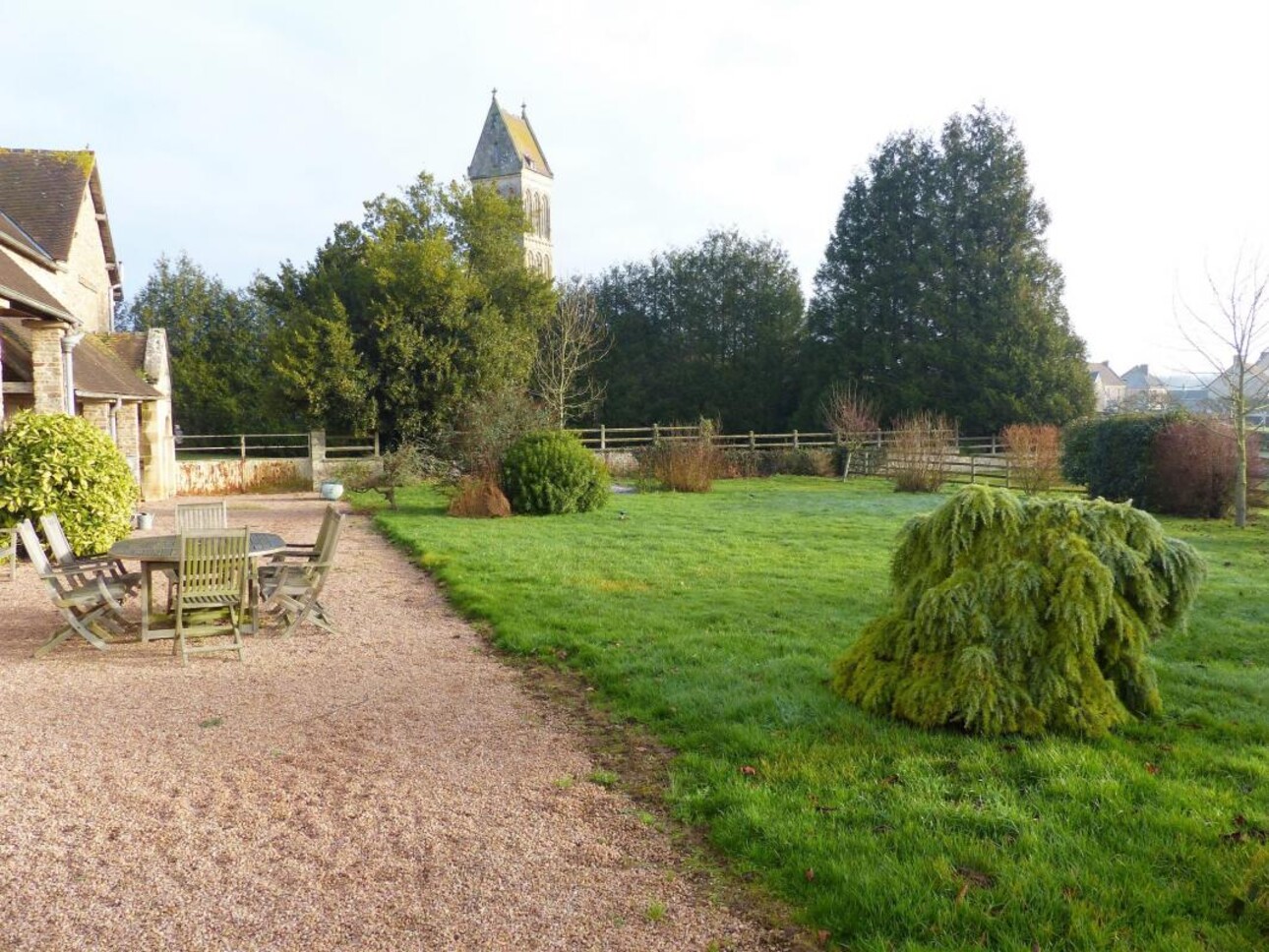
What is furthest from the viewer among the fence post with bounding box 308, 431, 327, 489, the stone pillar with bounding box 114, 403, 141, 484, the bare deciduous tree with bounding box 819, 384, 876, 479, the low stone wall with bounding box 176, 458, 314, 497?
the bare deciduous tree with bounding box 819, 384, 876, 479

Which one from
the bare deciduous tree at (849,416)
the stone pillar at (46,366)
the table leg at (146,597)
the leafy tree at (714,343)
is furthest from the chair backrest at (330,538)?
the leafy tree at (714,343)

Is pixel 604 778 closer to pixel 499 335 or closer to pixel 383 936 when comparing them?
pixel 383 936

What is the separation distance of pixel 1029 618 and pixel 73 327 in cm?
1394

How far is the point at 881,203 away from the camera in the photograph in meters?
41.2

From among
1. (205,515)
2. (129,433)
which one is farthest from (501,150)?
(205,515)

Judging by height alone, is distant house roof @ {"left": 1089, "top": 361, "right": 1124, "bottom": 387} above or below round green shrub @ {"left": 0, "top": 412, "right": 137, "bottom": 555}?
above

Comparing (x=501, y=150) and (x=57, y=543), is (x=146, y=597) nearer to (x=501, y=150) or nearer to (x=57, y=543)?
(x=57, y=543)

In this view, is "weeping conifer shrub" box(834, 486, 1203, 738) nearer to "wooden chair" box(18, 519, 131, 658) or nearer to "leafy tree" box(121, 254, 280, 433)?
"wooden chair" box(18, 519, 131, 658)

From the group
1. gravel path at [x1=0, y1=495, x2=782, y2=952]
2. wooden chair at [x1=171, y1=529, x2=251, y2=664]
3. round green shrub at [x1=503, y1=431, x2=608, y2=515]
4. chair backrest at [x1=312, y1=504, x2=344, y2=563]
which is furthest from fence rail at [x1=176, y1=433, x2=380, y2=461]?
gravel path at [x1=0, y1=495, x2=782, y2=952]

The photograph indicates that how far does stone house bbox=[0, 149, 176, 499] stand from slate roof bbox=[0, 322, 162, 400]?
0.9 inches

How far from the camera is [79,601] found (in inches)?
280

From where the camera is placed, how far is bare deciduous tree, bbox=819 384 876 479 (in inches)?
1187

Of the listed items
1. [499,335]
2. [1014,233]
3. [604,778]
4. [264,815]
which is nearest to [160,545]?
[264,815]

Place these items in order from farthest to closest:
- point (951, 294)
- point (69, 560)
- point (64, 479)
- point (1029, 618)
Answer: point (951, 294) < point (64, 479) < point (69, 560) < point (1029, 618)
